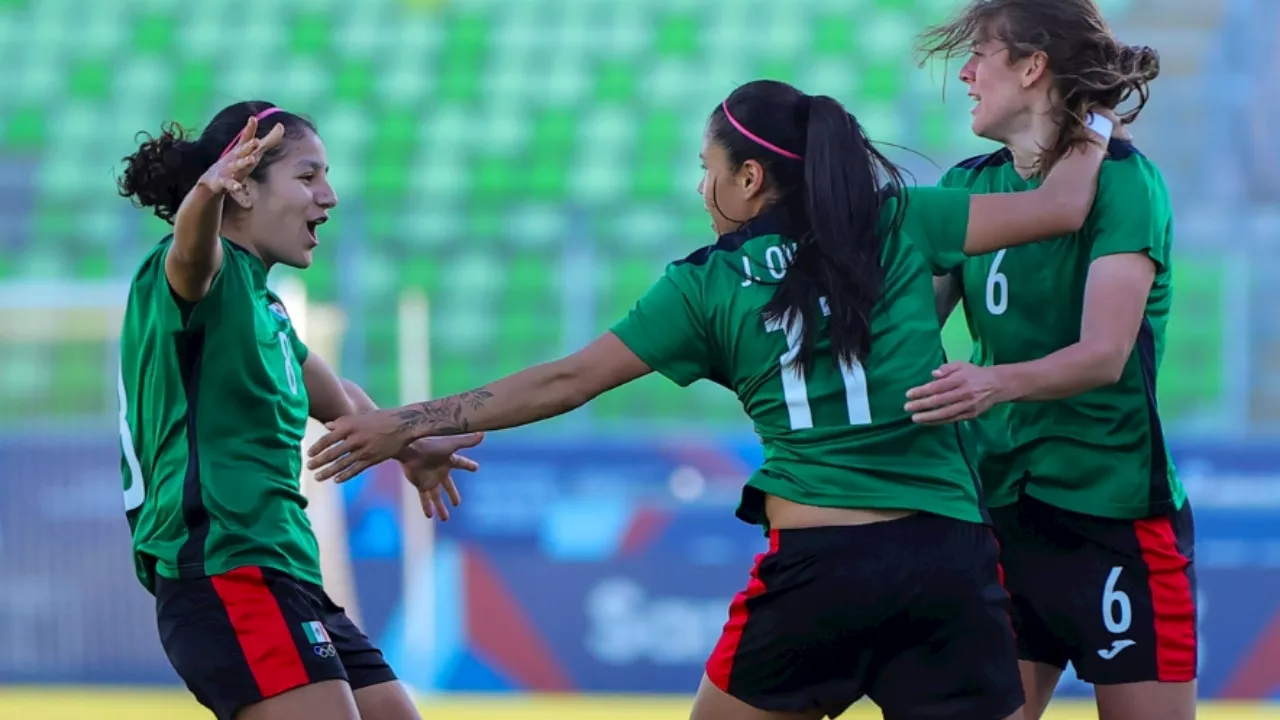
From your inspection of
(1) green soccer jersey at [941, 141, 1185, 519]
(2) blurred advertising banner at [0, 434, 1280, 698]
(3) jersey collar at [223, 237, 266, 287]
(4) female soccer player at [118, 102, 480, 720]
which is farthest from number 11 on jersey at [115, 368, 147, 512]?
(2) blurred advertising banner at [0, 434, 1280, 698]

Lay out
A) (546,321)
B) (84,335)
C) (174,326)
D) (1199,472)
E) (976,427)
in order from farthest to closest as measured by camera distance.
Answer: (546,321) < (84,335) < (1199,472) < (976,427) < (174,326)

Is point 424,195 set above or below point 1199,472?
above

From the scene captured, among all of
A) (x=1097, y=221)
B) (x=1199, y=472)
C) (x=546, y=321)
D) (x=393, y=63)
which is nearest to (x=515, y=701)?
(x=546, y=321)

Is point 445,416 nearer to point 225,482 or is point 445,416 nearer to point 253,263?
point 225,482

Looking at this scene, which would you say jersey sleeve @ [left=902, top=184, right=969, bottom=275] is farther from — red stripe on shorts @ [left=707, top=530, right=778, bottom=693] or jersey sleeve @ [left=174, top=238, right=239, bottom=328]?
jersey sleeve @ [left=174, top=238, right=239, bottom=328]

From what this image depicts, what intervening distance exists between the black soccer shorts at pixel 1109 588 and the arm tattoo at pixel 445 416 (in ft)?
4.10

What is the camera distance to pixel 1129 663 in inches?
136

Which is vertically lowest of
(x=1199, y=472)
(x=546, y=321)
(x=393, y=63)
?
(x=1199, y=472)

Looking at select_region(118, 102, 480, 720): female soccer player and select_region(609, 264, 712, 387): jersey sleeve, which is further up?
select_region(609, 264, 712, 387): jersey sleeve

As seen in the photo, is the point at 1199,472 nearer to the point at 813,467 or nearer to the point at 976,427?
the point at 976,427

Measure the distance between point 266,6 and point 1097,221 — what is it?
10006mm

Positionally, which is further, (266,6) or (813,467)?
(266,6)

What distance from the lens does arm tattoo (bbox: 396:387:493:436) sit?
3.13 m

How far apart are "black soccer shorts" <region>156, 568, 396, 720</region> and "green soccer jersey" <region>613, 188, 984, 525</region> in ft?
3.08
